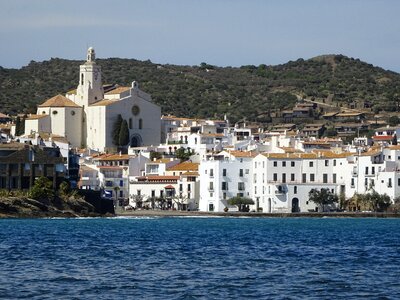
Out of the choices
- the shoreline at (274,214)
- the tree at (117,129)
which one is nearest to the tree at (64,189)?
the shoreline at (274,214)

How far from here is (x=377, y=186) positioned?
97.0 m

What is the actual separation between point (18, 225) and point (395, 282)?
4077cm

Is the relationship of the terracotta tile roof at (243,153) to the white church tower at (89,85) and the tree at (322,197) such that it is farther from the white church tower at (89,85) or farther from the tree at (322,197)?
the white church tower at (89,85)

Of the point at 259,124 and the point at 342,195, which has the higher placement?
the point at 259,124

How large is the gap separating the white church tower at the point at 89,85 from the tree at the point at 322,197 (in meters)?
39.4

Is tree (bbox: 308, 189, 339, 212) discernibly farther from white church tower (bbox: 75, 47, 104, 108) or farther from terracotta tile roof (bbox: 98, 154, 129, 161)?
white church tower (bbox: 75, 47, 104, 108)

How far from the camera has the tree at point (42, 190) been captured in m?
87.1

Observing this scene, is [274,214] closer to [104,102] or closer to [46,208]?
[46,208]

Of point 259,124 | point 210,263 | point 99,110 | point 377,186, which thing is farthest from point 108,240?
point 259,124

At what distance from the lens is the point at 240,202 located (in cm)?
9956

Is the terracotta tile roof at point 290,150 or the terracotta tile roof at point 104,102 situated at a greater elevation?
the terracotta tile roof at point 104,102

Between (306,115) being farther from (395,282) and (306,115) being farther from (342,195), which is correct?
(395,282)

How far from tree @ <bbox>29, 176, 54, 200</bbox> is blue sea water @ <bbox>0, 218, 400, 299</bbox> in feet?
48.8

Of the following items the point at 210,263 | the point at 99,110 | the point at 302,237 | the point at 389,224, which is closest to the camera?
the point at 210,263
